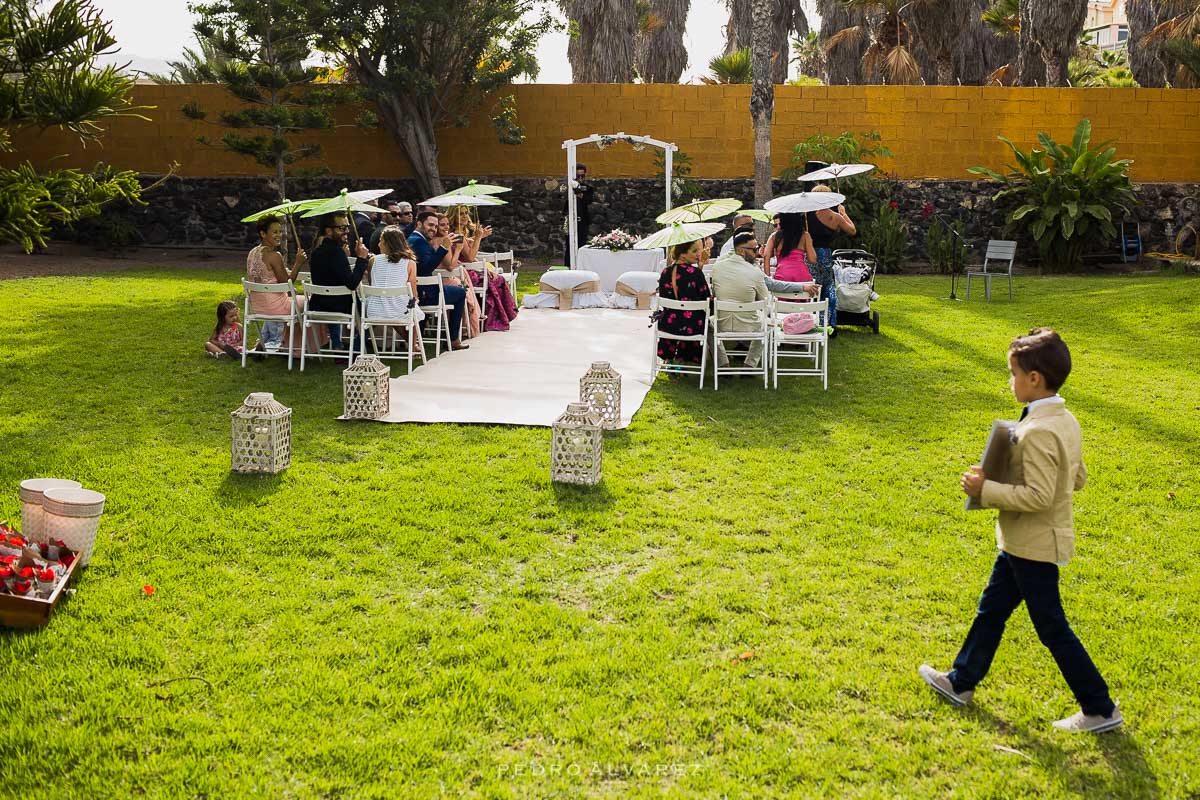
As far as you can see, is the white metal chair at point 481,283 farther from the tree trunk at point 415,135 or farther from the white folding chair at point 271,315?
the tree trunk at point 415,135

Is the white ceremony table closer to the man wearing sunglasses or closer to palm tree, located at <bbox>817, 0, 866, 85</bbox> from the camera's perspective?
the man wearing sunglasses

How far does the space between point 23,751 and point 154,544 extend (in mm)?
1919

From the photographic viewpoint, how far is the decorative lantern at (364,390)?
786cm

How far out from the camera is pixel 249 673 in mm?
4008

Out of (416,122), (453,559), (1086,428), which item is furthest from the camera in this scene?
(416,122)

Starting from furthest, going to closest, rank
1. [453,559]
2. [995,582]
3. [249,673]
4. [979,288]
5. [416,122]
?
[416,122] < [979,288] < [453,559] < [249,673] < [995,582]

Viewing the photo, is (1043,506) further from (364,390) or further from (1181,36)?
(1181,36)

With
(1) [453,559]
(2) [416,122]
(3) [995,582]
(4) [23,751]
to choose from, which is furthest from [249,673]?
(2) [416,122]

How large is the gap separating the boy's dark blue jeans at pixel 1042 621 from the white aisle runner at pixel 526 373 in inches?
172

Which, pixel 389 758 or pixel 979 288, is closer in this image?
pixel 389 758

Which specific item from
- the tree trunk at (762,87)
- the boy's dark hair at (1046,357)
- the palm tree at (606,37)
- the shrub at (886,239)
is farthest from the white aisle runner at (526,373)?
the palm tree at (606,37)

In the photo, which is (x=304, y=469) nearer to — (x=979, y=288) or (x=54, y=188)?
(x=54, y=188)

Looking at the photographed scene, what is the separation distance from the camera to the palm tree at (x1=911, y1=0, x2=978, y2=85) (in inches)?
1005

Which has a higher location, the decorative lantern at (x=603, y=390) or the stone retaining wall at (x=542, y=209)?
the stone retaining wall at (x=542, y=209)
